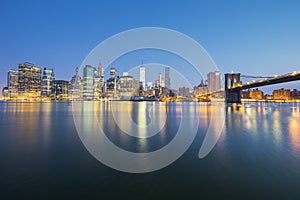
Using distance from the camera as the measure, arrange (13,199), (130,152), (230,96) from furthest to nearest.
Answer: (230,96)
(130,152)
(13,199)

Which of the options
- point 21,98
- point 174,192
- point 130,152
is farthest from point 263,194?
point 21,98

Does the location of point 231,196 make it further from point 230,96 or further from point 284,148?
point 230,96

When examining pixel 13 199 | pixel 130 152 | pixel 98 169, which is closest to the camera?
pixel 13 199

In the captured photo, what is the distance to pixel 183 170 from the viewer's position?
6.71 m

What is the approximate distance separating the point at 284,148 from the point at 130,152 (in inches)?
280

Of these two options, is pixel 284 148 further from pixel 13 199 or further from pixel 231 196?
pixel 13 199

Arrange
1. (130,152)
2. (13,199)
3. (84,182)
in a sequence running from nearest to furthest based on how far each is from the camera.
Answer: (13,199) → (84,182) → (130,152)

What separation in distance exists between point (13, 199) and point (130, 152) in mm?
4833

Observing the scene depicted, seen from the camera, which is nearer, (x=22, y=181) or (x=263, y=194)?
(x=263, y=194)

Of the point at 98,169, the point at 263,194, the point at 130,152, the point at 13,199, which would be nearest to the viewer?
the point at 13,199

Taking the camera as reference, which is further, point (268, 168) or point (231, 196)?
point (268, 168)

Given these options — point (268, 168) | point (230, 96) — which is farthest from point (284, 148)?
point (230, 96)

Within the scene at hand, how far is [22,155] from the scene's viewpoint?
27.0ft

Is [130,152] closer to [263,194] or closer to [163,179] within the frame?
[163,179]
